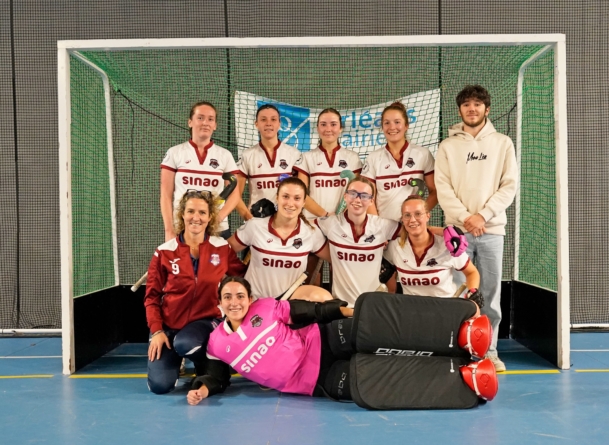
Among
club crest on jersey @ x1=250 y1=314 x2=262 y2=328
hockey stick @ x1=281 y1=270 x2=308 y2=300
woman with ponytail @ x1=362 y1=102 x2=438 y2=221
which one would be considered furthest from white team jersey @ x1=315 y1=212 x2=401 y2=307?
club crest on jersey @ x1=250 y1=314 x2=262 y2=328

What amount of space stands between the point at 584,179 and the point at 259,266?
12.4ft

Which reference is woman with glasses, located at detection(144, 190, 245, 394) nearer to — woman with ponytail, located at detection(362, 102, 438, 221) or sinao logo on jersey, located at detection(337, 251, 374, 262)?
sinao logo on jersey, located at detection(337, 251, 374, 262)

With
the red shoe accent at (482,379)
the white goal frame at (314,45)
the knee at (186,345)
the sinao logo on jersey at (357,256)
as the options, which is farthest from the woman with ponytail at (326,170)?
the red shoe accent at (482,379)

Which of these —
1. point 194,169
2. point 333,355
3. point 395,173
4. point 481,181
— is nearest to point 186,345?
point 333,355

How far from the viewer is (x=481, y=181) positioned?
425 cm

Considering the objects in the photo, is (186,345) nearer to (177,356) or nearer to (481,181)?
(177,356)

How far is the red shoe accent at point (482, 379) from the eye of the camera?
10.7 ft

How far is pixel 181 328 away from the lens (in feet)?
12.8

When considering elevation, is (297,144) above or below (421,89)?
below

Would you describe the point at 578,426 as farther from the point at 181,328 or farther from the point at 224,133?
the point at 224,133

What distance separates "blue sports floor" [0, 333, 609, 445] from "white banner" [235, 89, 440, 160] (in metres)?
2.40

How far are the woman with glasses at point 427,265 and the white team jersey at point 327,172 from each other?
0.77 metres

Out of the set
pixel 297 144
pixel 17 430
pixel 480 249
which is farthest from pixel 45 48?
pixel 480 249

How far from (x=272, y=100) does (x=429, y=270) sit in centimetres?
258
